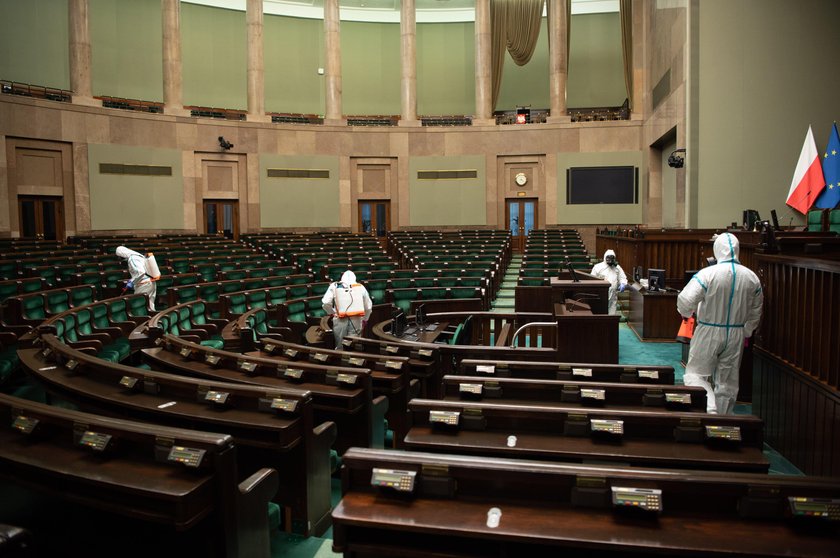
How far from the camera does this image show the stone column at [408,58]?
21.8m

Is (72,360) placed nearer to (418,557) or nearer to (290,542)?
(290,542)

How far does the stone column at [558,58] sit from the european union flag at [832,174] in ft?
35.1

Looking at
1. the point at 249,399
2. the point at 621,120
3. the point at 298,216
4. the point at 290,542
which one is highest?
the point at 621,120

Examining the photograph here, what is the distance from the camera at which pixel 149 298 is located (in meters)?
9.27

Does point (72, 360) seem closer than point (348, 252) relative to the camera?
Yes

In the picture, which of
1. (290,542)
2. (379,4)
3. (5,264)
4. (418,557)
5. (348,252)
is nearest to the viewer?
(418,557)

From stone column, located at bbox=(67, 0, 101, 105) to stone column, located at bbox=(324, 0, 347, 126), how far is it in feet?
24.9

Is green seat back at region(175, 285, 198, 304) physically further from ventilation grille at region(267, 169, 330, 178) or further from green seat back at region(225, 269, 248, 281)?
ventilation grille at region(267, 169, 330, 178)

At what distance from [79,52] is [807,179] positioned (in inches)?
779

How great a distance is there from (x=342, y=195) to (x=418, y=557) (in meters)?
20.7

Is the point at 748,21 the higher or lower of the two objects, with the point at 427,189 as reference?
higher

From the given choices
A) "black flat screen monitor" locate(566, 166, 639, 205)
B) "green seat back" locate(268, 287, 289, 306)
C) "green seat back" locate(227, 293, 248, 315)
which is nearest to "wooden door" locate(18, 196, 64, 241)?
"green seat back" locate(268, 287, 289, 306)

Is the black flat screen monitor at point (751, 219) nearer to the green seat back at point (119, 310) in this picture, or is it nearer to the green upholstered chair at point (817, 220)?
the green upholstered chair at point (817, 220)

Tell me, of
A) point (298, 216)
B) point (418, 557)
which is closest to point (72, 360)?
point (418, 557)
